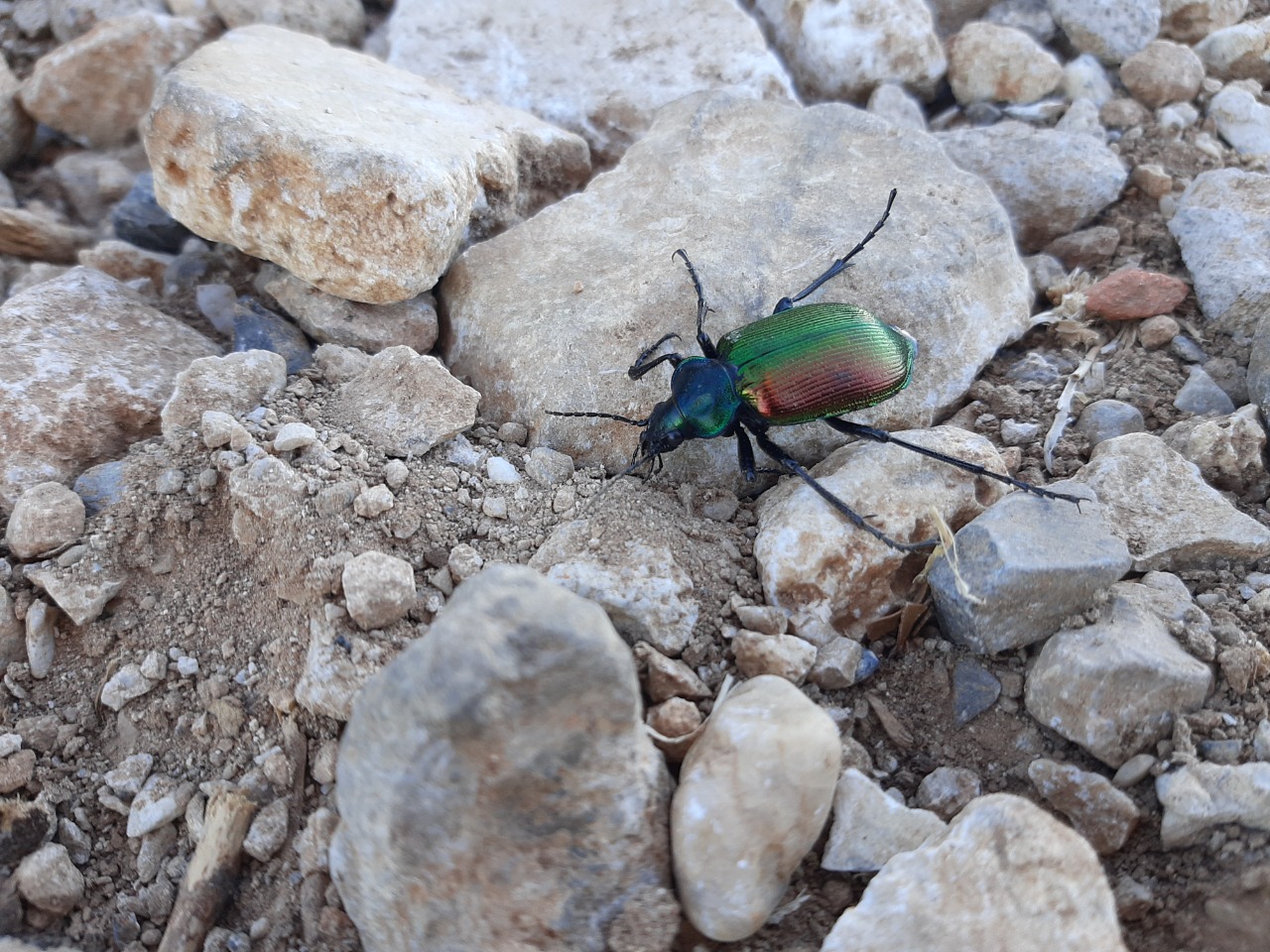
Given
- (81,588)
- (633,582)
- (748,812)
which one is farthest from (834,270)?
(81,588)

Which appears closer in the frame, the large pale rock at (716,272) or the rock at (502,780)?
the rock at (502,780)

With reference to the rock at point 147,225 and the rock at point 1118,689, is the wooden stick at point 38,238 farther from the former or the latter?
the rock at point 1118,689

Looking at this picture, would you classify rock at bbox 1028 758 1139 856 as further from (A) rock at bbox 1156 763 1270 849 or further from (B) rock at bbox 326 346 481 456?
(B) rock at bbox 326 346 481 456

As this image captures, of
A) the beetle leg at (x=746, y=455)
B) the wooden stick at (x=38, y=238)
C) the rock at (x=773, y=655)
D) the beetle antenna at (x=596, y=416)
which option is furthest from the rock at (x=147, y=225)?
the rock at (x=773, y=655)

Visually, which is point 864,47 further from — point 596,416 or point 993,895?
point 993,895

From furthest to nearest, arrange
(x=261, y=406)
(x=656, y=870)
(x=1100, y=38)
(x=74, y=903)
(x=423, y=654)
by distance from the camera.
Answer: (x=1100, y=38) < (x=261, y=406) < (x=74, y=903) < (x=656, y=870) < (x=423, y=654)

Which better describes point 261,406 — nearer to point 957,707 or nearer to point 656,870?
point 656,870

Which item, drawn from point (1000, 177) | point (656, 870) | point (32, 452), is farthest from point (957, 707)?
point (32, 452)
